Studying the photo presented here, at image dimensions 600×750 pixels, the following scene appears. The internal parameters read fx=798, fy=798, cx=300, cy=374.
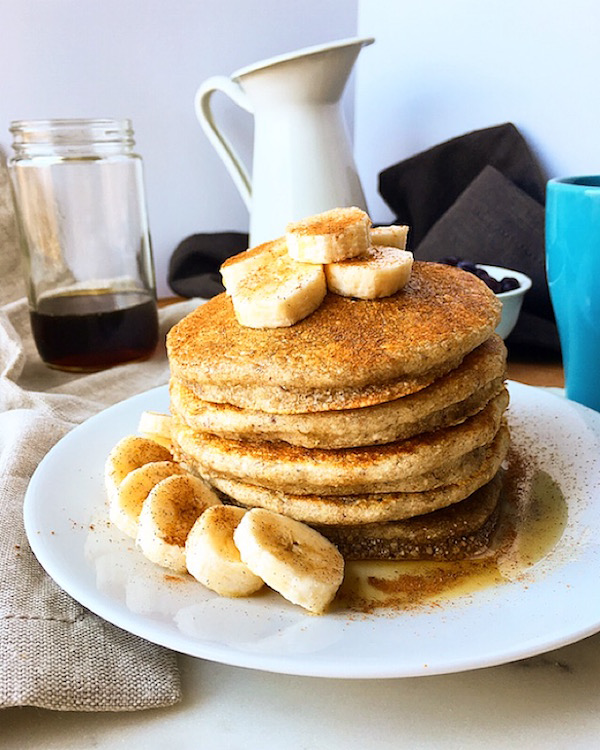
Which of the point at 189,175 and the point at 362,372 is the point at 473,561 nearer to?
the point at 362,372

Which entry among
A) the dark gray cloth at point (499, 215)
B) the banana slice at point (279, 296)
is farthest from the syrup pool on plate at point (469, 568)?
the dark gray cloth at point (499, 215)

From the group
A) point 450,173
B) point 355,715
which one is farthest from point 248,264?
point 450,173

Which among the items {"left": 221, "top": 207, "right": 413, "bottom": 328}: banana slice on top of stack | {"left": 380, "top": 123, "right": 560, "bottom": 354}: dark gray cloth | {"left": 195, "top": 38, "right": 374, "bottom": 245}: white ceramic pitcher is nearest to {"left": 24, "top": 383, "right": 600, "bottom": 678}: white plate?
{"left": 221, "top": 207, "right": 413, "bottom": 328}: banana slice on top of stack

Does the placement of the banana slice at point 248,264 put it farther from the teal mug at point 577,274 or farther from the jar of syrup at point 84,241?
the jar of syrup at point 84,241

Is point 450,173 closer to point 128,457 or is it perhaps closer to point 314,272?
point 314,272

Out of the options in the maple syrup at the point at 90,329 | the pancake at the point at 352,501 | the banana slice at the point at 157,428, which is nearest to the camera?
the pancake at the point at 352,501

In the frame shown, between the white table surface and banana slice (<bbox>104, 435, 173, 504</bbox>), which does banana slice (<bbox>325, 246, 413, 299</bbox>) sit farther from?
the white table surface
